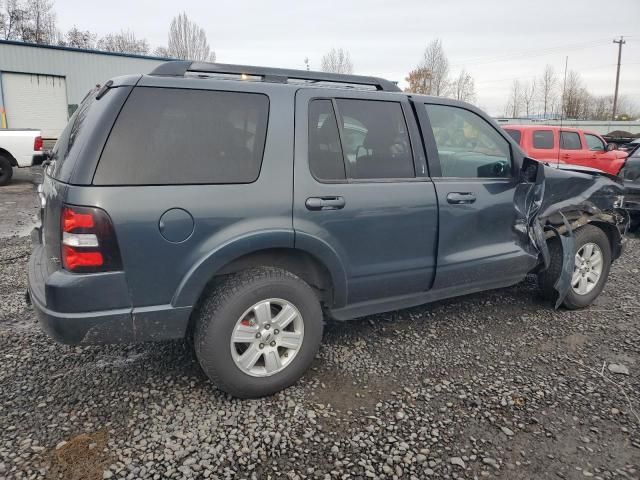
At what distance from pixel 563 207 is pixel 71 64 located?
23.8 meters

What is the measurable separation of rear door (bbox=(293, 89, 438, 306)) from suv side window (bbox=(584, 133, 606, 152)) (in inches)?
379

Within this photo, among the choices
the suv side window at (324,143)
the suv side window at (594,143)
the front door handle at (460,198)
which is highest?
the suv side window at (594,143)

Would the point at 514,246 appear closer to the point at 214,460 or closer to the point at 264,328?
the point at 264,328

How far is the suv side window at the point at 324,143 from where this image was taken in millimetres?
2992

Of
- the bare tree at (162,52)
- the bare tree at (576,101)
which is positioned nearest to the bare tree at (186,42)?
the bare tree at (162,52)

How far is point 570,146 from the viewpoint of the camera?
10984 mm

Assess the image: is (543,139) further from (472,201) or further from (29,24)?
(29,24)

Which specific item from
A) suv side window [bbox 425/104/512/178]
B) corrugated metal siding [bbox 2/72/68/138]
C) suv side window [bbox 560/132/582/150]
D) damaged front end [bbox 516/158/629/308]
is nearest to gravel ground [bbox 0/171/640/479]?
damaged front end [bbox 516/158/629/308]

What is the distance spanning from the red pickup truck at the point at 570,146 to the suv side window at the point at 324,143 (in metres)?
8.03

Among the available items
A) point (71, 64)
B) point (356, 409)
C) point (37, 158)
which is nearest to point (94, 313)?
point (356, 409)

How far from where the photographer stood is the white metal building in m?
20.9

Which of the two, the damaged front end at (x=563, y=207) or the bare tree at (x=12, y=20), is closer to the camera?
the damaged front end at (x=563, y=207)

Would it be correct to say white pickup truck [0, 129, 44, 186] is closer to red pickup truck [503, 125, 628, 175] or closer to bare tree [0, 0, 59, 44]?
red pickup truck [503, 125, 628, 175]

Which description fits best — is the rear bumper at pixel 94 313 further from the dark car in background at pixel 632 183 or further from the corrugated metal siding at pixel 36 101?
the corrugated metal siding at pixel 36 101
